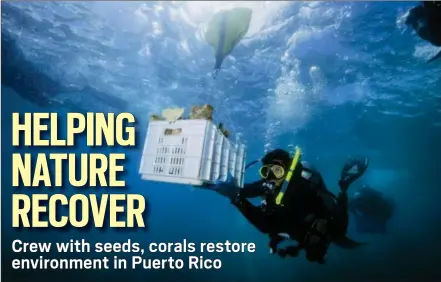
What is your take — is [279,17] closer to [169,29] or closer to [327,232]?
[169,29]

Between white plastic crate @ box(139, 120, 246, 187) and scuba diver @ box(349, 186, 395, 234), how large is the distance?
5.93 meters

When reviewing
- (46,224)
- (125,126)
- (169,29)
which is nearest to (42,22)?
(169,29)

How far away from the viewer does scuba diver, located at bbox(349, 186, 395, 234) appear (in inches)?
337

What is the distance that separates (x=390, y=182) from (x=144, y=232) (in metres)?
7.37

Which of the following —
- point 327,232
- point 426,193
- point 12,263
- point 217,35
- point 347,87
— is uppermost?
point 217,35

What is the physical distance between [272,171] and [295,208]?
2.05ft

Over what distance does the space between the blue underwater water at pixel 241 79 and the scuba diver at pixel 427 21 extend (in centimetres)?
13

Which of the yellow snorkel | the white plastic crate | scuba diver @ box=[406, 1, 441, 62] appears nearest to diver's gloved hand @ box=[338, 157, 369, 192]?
the yellow snorkel

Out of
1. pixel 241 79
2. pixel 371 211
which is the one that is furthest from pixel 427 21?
pixel 371 211

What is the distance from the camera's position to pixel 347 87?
21.0 ft

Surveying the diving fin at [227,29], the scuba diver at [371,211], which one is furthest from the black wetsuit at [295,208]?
the scuba diver at [371,211]

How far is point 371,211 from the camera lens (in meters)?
8.74

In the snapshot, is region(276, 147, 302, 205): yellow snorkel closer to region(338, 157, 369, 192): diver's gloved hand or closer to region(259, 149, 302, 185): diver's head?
region(259, 149, 302, 185): diver's head

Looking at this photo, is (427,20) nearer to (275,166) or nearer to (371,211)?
(275,166)
